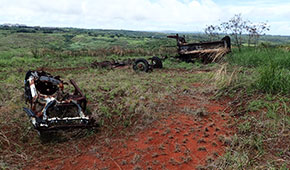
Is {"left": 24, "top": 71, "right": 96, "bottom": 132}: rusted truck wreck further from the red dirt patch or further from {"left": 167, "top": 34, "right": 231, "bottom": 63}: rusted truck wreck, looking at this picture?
{"left": 167, "top": 34, "right": 231, "bottom": 63}: rusted truck wreck

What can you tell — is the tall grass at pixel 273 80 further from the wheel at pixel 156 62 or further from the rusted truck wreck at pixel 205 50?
the rusted truck wreck at pixel 205 50

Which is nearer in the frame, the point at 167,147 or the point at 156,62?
the point at 167,147

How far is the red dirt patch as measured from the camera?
3041 mm

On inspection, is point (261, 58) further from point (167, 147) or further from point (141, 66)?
point (167, 147)

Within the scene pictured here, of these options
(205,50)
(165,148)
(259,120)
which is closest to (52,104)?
(165,148)

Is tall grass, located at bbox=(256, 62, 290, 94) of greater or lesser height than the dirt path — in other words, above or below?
above

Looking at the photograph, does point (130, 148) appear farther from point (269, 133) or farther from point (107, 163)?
point (269, 133)

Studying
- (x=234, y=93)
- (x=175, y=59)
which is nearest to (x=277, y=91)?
(x=234, y=93)

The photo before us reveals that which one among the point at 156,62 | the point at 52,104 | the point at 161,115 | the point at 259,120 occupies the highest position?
the point at 156,62

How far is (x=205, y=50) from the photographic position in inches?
450

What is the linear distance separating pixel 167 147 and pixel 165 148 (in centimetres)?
4

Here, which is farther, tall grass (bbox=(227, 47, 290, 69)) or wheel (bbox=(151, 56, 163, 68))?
wheel (bbox=(151, 56, 163, 68))

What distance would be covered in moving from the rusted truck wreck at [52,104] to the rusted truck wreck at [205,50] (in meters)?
8.39

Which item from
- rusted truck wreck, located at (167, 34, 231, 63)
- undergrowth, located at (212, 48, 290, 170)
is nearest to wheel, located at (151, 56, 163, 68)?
rusted truck wreck, located at (167, 34, 231, 63)
